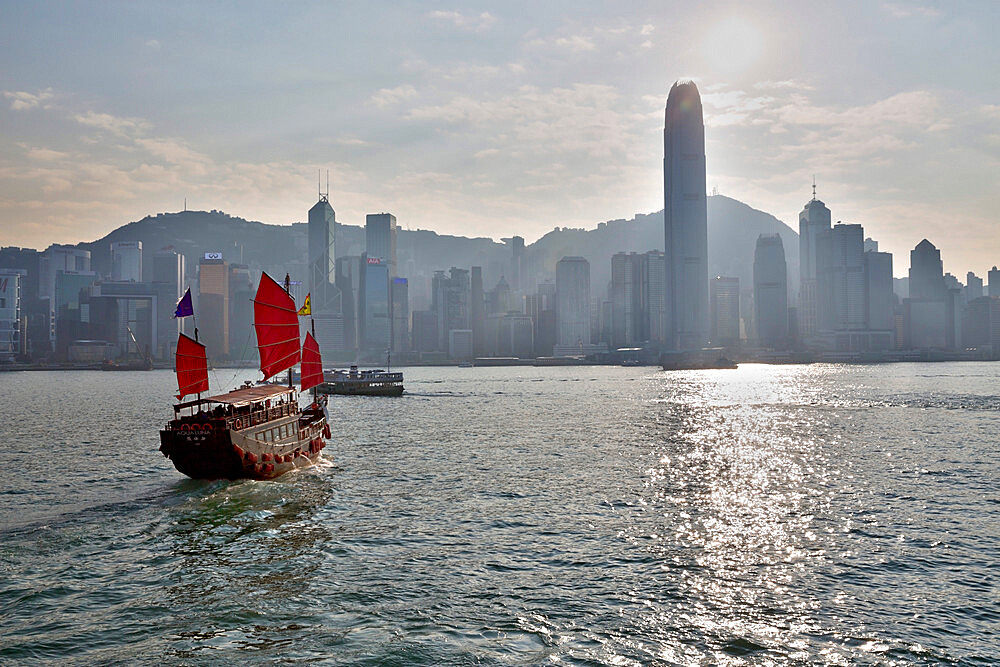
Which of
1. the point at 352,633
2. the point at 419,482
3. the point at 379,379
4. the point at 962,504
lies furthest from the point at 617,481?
the point at 379,379

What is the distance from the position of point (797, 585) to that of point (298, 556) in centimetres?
1986

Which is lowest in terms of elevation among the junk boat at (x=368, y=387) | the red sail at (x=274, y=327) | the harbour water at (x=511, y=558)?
the harbour water at (x=511, y=558)

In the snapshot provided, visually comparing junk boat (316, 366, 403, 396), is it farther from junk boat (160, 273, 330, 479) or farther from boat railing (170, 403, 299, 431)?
boat railing (170, 403, 299, 431)

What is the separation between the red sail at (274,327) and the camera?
2167 inches

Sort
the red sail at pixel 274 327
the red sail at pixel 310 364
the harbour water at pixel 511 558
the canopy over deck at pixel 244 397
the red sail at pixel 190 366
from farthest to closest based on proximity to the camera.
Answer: the red sail at pixel 310 364 → the red sail at pixel 274 327 → the red sail at pixel 190 366 → the canopy over deck at pixel 244 397 → the harbour water at pixel 511 558

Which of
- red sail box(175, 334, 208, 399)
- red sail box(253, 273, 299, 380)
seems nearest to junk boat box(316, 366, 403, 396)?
red sail box(253, 273, 299, 380)

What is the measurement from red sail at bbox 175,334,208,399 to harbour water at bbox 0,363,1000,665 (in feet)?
21.9

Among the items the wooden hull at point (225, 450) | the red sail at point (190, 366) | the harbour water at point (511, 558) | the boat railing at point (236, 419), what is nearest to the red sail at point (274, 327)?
the red sail at point (190, 366)

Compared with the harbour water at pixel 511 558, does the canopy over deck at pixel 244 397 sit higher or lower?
higher

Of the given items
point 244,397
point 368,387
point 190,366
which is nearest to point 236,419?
point 244,397

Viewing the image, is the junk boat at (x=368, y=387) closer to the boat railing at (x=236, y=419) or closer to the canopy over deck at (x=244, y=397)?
the canopy over deck at (x=244, y=397)

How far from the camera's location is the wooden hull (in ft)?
137

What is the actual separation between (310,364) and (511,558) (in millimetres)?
43203

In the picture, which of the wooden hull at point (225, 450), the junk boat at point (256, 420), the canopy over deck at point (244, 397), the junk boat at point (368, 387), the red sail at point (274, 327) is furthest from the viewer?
the junk boat at point (368, 387)
